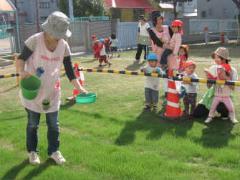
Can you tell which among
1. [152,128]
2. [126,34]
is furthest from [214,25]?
[152,128]

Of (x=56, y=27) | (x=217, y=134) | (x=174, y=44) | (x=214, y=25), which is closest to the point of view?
(x=56, y=27)

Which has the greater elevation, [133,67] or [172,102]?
[172,102]

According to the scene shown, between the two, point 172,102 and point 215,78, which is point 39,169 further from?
point 215,78

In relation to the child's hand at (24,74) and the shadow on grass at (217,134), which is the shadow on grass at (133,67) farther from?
the child's hand at (24,74)

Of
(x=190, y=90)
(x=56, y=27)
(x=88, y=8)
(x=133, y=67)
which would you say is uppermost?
(x=88, y=8)

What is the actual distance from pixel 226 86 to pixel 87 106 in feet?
10.4

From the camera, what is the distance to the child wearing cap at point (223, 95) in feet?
22.2

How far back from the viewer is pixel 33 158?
543 cm

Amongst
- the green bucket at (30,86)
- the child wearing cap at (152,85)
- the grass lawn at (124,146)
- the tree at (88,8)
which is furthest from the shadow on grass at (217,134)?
the tree at (88,8)

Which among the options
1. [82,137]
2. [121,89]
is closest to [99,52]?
[121,89]

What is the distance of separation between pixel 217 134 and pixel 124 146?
1.52m

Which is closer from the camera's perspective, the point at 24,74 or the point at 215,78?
the point at 24,74

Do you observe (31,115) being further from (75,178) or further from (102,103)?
(102,103)

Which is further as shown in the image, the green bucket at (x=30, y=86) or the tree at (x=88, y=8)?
the tree at (x=88, y=8)
